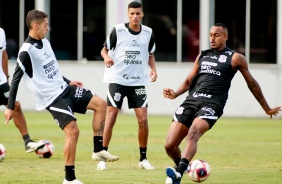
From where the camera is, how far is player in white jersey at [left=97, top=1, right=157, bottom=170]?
1502 centimetres

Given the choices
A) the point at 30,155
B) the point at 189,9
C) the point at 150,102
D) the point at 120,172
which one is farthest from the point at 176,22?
the point at 120,172

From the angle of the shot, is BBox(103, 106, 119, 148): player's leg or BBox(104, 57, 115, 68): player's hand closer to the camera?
BBox(104, 57, 115, 68): player's hand

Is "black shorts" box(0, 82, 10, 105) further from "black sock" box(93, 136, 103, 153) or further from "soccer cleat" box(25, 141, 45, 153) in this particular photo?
"black sock" box(93, 136, 103, 153)

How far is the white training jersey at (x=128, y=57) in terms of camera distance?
49.8 feet

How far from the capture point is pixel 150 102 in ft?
99.0

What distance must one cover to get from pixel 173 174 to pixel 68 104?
171 centimetres

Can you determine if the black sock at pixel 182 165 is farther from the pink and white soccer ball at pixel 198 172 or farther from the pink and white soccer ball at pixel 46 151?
the pink and white soccer ball at pixel 46 151

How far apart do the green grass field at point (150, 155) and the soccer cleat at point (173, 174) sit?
84 cm

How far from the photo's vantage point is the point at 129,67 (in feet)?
49.9

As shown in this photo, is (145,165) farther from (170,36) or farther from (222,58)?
(170,36)

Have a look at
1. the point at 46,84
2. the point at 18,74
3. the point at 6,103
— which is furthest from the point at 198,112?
the point at 6,103

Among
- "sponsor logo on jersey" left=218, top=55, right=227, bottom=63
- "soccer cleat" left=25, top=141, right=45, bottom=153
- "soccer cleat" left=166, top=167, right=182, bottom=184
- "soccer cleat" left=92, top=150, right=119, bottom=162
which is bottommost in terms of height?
"soccer cleat" left=25, top=141, right=45, bottom=153

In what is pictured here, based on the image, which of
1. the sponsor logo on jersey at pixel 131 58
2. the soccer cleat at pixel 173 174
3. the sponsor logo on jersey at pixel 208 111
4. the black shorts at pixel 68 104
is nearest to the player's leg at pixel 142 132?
the sponsor logo on jersey at pixel 131 58

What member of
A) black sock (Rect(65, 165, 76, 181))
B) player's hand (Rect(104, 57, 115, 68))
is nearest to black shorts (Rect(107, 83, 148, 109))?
player's hand (Rect(104, 57, 115, 68))
